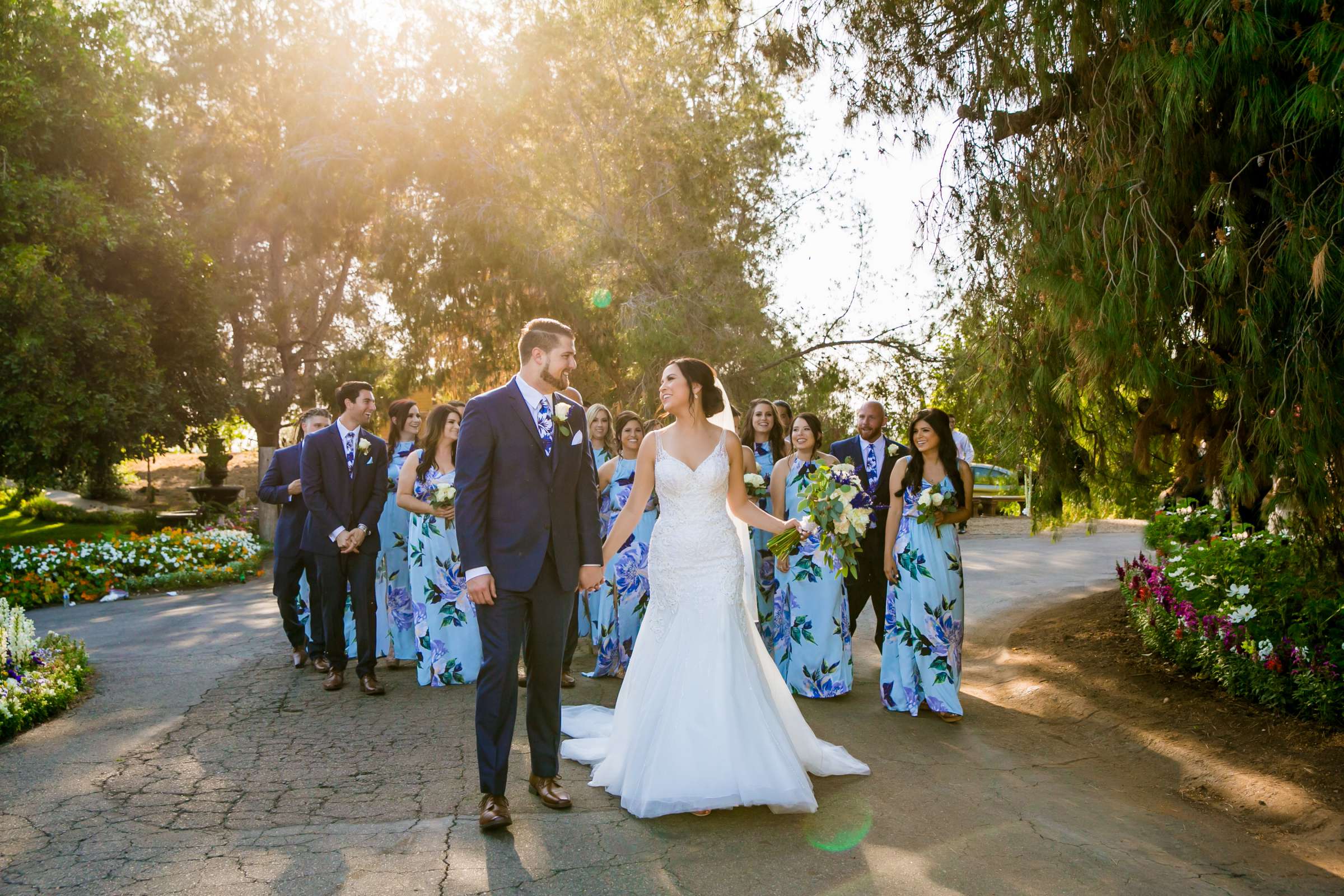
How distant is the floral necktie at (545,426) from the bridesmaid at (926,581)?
10.3 ft

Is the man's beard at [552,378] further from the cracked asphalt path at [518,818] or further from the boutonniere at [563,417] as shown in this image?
the cracked asphalt path at [518,818]

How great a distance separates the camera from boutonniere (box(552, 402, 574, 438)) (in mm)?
4953

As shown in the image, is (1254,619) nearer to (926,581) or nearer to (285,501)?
(926,581)

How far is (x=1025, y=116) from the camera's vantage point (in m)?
6.27

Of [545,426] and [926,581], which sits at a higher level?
[545,426]

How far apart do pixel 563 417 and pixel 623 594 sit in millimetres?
3619

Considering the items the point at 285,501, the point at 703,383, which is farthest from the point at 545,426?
the point at 285,501

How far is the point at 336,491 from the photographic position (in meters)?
7.79

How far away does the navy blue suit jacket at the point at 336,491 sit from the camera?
7.66 metres

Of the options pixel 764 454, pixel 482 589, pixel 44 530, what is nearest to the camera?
pixel 482 589

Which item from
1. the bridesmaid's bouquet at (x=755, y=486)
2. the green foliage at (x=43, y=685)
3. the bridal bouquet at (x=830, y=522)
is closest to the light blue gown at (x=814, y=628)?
the bridesmaid's bouquet at (x=755, y=486)

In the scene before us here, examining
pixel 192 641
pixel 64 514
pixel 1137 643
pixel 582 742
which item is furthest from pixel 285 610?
pixel 64 514

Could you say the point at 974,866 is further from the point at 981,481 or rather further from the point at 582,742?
the point at 981,481

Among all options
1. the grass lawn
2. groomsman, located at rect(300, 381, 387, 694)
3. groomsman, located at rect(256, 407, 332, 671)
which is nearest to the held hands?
groomsman, located at rect(300, 381, 387, 694)
